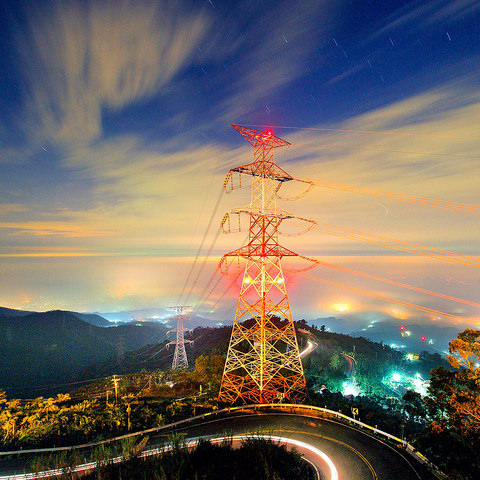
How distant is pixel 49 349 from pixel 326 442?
7345 inches

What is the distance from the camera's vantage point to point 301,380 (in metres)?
28.4

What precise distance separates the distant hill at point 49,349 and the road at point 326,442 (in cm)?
9069

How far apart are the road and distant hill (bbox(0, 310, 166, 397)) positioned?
298ft

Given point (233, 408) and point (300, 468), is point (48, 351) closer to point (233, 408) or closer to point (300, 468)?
point (233, 408)

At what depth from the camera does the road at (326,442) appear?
1768 cm

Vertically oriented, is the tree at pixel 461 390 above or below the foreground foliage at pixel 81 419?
above

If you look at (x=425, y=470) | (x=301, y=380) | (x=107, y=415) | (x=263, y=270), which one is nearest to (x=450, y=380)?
(x=425, y=470)

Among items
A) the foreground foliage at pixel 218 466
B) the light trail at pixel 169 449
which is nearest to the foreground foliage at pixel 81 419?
the light trail at pixel 169 449

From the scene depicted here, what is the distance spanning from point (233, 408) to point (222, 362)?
15912mm

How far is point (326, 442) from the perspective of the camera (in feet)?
69.8

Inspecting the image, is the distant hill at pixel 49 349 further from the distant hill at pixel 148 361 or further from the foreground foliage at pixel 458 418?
the foreground foliage at pixel 458 418

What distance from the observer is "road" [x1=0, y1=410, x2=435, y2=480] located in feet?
58.0

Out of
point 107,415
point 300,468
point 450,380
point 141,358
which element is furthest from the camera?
point 141,358

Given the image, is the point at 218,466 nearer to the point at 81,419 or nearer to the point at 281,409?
the point at 281,409
